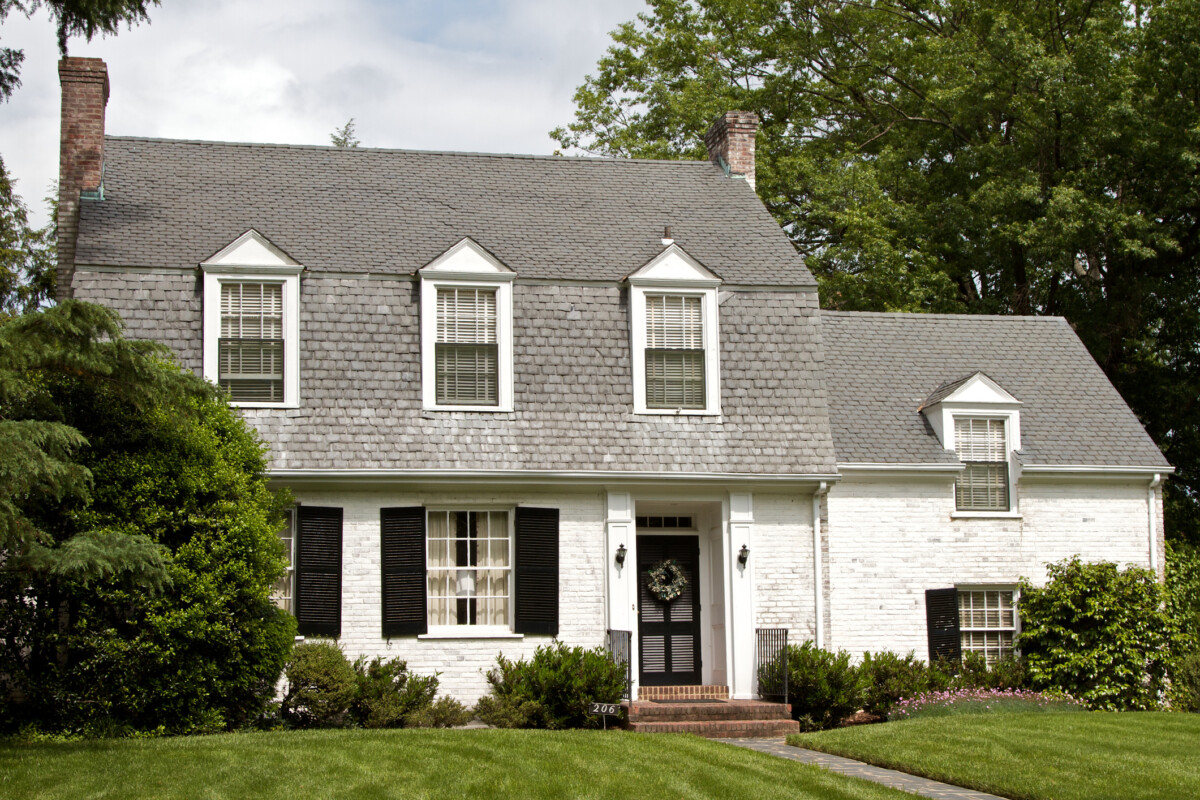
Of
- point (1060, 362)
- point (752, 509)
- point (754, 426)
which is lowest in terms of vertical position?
point (752, 509)

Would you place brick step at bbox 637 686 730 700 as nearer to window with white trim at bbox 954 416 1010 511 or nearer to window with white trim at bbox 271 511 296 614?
window with white trim at bbox 271 511 296 614

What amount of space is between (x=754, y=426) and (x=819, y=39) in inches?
742

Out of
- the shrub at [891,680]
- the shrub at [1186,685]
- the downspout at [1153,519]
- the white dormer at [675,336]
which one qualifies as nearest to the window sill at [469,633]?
the white dormer at [675,336]

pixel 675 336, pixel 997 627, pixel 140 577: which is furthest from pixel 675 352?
pixel 140 577

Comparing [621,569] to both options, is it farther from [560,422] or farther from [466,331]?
[466,331]

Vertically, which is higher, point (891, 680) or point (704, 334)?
point (704, 334)

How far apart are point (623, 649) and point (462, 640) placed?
2.06 metres

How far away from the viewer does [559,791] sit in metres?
10.7

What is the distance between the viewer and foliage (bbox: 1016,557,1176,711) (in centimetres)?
1819

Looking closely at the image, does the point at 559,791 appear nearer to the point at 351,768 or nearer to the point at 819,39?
the point at 351,768

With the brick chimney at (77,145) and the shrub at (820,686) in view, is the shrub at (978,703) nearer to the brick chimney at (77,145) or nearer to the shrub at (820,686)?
the shrub at (820,686)

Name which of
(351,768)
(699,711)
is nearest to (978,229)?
(699,711)

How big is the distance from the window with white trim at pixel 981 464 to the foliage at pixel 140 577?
1055cm

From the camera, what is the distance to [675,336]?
1786 cm
